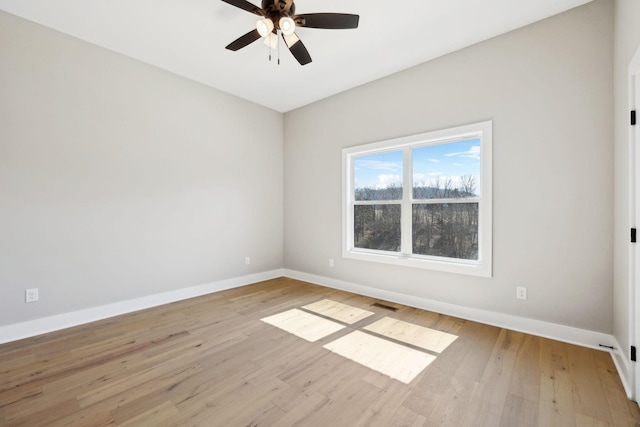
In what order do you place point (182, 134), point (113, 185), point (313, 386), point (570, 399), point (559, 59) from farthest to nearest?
point (182, 134) → point (113, 185) → point (559, 59) → point (313, 386) → point (570, 399)

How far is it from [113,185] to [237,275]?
2077 mm

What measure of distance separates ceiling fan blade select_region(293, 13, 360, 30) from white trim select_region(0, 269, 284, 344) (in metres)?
3.46

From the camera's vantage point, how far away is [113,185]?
3162 mm

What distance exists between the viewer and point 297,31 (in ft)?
9.14

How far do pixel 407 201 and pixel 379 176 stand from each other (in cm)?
59

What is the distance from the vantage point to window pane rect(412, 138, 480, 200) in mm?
3127

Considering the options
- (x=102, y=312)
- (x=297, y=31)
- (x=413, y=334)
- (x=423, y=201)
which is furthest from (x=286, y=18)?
(x=102, y=312)

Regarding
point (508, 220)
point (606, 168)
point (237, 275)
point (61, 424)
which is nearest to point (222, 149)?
point (237, 275)

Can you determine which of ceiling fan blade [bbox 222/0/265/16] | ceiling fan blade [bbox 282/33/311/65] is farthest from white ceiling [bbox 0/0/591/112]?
ceiling fan blade [bbox 222/0/265/16]

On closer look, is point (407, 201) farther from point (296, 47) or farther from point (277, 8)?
point (277, 8)

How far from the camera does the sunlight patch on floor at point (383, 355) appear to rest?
6.88ft

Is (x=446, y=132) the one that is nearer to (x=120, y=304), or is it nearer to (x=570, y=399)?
(x=570, y=399)

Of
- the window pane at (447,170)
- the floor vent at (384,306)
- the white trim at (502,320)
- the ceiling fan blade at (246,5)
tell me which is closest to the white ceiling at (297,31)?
the ceiling fan blade at (246,5)

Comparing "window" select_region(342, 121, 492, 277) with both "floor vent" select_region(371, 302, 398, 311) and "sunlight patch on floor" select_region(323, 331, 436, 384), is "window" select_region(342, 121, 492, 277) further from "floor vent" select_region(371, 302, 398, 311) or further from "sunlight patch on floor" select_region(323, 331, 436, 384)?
"sunlight patch on floor" select_region(323, 331, 436, 384)
